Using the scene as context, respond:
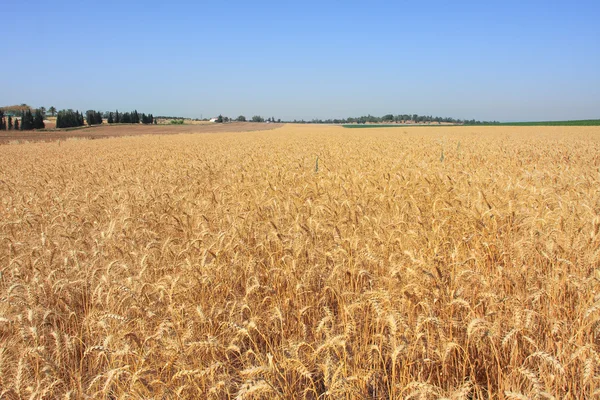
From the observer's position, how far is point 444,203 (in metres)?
4.50

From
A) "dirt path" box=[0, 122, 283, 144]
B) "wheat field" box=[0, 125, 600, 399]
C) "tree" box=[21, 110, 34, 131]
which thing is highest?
"tree" box=[21, 110, 34, 131]

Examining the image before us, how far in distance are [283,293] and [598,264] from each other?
7.88 ft

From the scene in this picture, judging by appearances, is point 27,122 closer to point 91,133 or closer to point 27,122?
point 27,122

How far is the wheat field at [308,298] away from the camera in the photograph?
182cm

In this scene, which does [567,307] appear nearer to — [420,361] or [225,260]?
[420,361]

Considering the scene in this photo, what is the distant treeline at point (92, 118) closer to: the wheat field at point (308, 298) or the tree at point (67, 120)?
the tree at point (67, 120)

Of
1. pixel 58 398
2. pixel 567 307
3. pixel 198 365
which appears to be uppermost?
pixel 567 307

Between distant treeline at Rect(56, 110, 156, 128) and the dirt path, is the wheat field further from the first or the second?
distant treeline at Rect(56, 110, 156, 128)

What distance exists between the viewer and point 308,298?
9.07ft

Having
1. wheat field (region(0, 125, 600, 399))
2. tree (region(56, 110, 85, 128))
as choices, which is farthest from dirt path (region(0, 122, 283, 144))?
wheat field (region(0, 125, 600, 399))

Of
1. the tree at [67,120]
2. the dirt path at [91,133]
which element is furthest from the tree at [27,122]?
the dirt path at [91,133]

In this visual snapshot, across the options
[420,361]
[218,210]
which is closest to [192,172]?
[218,210]

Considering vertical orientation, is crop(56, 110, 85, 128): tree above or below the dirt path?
above

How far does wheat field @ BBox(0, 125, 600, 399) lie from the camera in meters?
1.82
